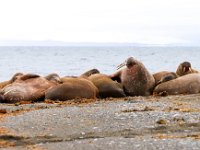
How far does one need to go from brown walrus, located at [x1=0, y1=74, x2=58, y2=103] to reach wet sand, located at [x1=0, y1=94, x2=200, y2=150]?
6.68 feet

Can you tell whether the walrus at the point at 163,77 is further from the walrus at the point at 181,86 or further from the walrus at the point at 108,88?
the walrus at the point at 108,88

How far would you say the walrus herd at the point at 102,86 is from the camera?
1449 centimetres

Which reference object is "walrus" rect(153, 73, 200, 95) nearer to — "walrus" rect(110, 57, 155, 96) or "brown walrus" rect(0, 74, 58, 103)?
"walrus" rect(110, 57, 155, 96)

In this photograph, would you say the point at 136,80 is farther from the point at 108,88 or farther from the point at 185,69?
the point at 185,69

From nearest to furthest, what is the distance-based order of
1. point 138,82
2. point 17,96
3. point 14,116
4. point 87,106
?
point 14,116 → point 87,106 → point 17,96 → point 138,82

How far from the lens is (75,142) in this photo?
8.67 m

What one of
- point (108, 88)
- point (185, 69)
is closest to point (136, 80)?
point (108, 88)

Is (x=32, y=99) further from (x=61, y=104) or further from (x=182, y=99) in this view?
(x=182, y=99)

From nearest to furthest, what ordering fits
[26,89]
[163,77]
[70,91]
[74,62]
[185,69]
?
1. [70,91]
2. [26,89]
3. [163,77]
4. [185,69]
5. [74,62]

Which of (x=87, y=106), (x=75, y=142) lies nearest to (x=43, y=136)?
(x=75, y=142)

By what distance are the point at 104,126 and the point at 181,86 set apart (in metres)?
5.96

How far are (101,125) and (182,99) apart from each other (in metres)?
3.97

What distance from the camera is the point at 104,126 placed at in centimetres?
977

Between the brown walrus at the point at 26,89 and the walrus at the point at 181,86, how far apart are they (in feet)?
9.39
